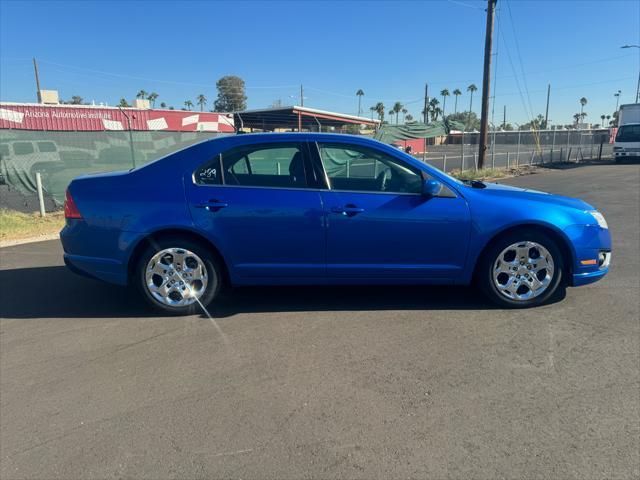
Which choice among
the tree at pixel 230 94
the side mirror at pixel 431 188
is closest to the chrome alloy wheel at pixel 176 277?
the side mirror at pixel 431 188

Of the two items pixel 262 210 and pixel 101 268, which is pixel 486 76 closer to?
pixel 262 210

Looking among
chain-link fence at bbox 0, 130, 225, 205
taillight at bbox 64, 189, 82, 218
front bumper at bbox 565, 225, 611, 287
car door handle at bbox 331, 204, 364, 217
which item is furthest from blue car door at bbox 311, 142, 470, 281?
chain-link fence at bbox 0, 130, 225, 205

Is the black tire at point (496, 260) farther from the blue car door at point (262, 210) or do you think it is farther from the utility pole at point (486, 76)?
the utility pole at point (486, 76)

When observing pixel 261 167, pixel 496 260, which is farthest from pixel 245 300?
pixel 496 260

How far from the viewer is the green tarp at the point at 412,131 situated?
16688 mm

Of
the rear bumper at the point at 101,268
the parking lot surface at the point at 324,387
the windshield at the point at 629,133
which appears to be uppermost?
the windshield at the point at 629,133

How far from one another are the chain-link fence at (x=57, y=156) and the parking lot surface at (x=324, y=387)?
7389 mm

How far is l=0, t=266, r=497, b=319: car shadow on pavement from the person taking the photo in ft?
14.4

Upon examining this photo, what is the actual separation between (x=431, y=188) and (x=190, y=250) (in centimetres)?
221

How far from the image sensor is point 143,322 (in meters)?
4.14

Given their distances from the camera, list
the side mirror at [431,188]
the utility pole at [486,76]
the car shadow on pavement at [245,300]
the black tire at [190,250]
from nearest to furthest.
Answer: the side mirror at [431,188] → the black tire at [190,250] → the car shadow on pavement at [245,300] → the utility pole at [486,76]

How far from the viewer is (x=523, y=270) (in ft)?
13.9

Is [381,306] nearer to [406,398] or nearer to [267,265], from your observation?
[267,265]

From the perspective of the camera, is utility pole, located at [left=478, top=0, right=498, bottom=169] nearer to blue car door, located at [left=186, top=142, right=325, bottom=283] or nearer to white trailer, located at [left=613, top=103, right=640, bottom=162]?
white trailer, located at [left=613, top=103, right=640, bottom=162]
